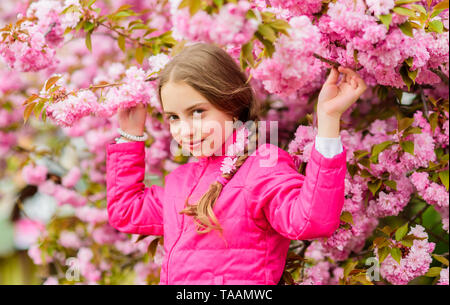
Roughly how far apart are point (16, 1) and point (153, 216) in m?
2.65

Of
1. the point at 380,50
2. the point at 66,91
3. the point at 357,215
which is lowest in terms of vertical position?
the point at 357,215

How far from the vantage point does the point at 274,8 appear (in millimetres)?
1251

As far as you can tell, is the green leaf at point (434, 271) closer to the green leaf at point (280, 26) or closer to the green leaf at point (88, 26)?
the green leaf at point (280, 26)

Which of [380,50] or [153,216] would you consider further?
[153,216]

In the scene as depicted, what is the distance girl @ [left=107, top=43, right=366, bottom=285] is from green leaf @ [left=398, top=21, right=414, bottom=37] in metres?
0.18

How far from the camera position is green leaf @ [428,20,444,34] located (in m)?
1.39

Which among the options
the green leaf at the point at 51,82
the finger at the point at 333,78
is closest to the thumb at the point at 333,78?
the finger at the point at 333,78

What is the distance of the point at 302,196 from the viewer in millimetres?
1247

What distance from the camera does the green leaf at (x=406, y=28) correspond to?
1.18 meters

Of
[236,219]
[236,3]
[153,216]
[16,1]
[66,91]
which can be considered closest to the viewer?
→ [236,3]

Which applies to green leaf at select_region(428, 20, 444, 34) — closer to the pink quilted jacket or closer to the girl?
the girl

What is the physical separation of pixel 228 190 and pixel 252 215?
116 millimetres

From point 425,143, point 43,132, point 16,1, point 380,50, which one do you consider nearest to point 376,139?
point 425,143

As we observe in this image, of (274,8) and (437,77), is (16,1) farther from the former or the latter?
(437,77)
